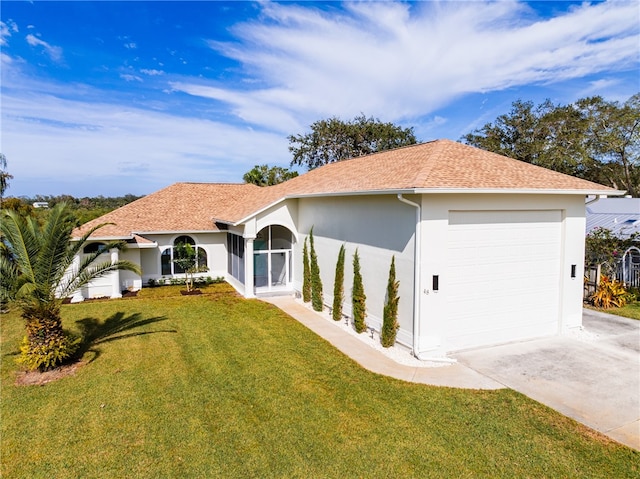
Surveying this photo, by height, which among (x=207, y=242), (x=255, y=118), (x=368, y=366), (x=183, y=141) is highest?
(x=255, y=118)

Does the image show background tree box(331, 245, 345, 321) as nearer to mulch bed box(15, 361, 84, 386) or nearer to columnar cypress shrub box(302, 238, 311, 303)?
columnar cypress shrub box(302, 238, 311, 303)

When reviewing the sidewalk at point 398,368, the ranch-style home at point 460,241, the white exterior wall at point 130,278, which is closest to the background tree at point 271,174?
the white exterior wall at point 130,278

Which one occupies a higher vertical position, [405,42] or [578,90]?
[578,90]

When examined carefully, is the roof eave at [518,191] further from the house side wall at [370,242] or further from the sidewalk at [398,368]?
the sidewalk at [398,368]

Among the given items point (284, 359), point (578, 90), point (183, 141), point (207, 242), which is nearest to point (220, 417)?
point (284, 359)

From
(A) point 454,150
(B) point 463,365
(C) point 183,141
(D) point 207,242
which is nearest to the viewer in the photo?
(B) point 463,365

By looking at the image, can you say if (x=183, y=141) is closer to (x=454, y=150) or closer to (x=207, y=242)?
(x=207, y=242)

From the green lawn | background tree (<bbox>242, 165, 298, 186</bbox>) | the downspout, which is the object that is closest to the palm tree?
the downspout
